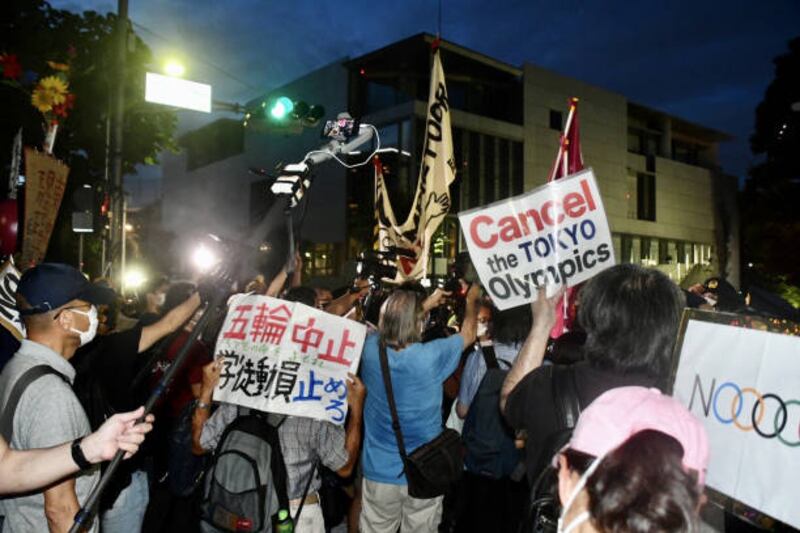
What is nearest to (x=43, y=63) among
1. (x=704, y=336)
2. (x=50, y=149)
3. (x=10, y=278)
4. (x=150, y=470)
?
(x=50, y=149)

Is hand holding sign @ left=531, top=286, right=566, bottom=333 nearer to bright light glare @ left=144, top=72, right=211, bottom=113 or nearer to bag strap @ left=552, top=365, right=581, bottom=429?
bag strap @ left=552, top=365, right=581, bottom=429

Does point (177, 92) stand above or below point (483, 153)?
below

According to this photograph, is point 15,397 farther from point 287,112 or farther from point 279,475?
point 287,112

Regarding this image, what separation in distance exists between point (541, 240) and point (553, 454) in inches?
71.0

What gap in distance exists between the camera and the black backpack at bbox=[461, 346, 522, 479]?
4566mm

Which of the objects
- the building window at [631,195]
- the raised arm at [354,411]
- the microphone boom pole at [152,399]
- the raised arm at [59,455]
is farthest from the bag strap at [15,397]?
the building window at [631,195]

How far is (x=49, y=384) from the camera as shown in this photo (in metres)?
2.50

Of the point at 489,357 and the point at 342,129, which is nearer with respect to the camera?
the point at 342,129

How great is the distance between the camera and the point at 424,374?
155 inches

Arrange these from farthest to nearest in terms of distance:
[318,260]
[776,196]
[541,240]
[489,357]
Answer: [318,260], [776,196], [489,357], [541,240]

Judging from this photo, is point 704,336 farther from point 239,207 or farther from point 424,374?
point 239,207

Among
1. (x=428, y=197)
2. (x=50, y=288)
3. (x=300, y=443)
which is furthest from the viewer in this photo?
(x=428, y=197)

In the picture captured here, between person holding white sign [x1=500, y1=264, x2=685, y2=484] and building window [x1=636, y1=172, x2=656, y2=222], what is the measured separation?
35.0 m

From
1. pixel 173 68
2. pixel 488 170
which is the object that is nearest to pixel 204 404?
pixel 173 68
